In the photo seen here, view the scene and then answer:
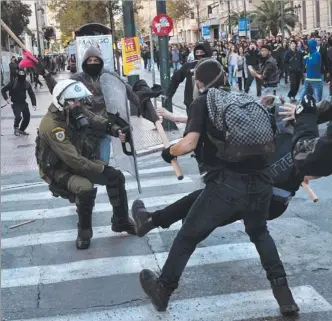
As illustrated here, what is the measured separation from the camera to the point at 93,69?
6137mm

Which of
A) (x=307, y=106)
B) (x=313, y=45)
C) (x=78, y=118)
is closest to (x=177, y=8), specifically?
(x=313, y=45)

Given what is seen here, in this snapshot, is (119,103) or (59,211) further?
(59,211)

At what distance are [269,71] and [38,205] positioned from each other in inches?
369

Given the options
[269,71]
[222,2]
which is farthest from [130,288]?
[222,2]

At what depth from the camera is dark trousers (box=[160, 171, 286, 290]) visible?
3.87 m

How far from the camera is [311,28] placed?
165 ft

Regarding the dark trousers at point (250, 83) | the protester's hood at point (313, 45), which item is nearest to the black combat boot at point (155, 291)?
the protester's hood at point (313, 45)

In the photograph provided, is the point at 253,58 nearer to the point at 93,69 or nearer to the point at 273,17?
the point at 93,69

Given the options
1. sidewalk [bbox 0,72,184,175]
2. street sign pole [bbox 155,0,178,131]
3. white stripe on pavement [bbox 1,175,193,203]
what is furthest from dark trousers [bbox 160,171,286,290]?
street sign pole [bbox 155,0,178,131]

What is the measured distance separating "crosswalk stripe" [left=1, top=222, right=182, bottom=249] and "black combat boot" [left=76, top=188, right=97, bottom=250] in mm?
356

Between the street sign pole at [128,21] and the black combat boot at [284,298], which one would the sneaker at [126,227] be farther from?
the street sign pole at [128,21]

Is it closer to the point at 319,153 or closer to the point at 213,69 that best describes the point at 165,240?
the point at 213,69

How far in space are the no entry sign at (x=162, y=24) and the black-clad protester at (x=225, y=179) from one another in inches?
372

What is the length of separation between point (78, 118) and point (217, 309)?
2174mm
